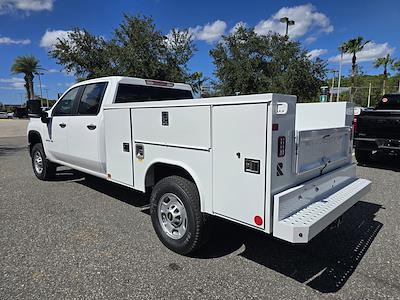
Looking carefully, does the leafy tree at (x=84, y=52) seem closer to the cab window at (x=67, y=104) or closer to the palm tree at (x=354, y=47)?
the cab window at (x=67, y=104)

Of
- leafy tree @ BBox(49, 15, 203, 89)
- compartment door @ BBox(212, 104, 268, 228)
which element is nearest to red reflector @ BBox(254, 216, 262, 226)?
compartment door @ BBox(212, 104, 268, 228)

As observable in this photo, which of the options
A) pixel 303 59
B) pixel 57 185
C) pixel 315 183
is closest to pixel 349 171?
pixel 315 183

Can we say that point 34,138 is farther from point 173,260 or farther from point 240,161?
point 240,161

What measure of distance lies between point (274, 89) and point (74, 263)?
2251cm

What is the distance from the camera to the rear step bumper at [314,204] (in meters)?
2.51

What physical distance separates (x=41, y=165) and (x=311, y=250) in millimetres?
5812

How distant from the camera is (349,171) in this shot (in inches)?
154

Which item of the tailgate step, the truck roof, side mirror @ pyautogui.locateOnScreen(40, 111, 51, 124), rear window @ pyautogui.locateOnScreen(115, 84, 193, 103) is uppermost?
the truck roof

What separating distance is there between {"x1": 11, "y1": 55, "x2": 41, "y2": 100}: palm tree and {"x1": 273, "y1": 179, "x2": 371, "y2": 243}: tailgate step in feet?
194

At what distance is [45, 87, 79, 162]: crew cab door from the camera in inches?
214

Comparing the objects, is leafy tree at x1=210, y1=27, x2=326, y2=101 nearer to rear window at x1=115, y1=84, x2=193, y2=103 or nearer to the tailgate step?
rear window at x1=115, y1=84, x2=193, y2=103

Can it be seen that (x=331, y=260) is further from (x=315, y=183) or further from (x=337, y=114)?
(x=337, y=114)

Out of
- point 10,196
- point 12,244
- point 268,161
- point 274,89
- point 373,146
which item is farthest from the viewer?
point 274,89

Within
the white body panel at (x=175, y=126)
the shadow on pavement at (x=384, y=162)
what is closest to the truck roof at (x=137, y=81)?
the white body panel at (x=175, y=126)
